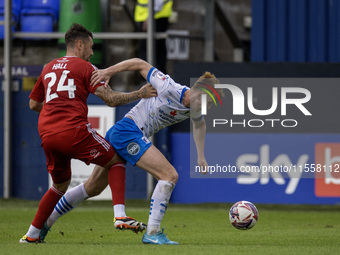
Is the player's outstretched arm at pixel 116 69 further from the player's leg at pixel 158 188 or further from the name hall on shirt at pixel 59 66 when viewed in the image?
the player's leg at pixel 158 188

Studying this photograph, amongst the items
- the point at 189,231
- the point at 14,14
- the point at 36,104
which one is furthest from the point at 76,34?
the point at 14,14

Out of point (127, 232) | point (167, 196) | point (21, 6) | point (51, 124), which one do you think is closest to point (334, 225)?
point (127, 232)

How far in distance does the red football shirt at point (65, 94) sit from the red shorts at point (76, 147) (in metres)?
0.07

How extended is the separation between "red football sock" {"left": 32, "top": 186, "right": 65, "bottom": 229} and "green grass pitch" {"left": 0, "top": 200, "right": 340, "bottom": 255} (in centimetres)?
24

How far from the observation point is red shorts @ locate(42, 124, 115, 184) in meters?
7.39

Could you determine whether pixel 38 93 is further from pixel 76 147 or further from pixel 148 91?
pixel 148 91

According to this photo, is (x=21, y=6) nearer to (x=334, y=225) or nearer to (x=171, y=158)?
(x=171, y=158)

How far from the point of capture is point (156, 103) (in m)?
7.93

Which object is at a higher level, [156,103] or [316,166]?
[156,103]

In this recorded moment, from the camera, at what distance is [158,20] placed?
15.0 m

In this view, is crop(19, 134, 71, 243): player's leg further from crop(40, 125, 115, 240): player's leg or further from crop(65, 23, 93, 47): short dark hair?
crop(65, 23, 93, 47): short dark hair

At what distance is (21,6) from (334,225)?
7.62 m

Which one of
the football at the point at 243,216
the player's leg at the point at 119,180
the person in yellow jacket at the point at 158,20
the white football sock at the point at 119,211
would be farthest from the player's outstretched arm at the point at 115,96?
the person in yellow jacket at the point at 158,20

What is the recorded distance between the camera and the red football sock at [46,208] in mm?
7699
